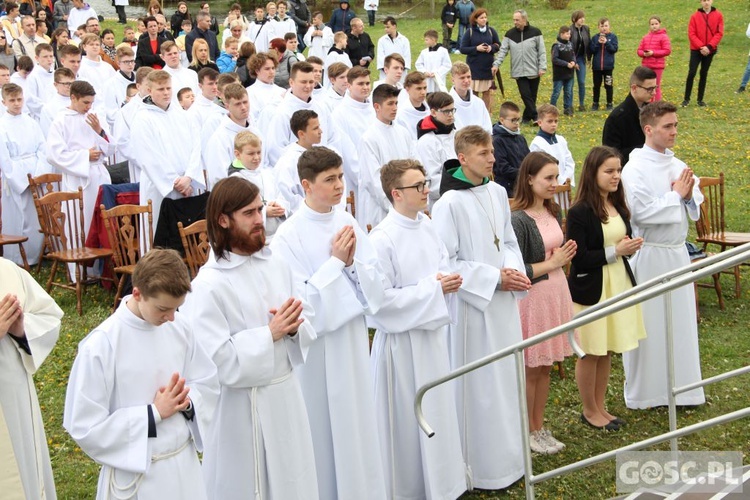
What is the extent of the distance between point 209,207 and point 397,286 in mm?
1580

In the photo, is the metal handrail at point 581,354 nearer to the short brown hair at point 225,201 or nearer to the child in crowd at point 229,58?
the short brown hair at point 225,201

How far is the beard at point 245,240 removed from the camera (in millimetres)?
4953

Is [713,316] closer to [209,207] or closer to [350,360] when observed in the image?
[350,360]

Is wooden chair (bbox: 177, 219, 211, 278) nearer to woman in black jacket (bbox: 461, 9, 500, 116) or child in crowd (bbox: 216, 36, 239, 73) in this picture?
child in crowd (bbox: 216, 36, 239, 73)

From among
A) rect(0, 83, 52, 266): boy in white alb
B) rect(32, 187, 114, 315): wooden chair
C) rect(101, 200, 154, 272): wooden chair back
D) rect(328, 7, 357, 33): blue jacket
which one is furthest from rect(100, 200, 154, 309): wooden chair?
rect(328, 7, 357, 33): blue jacket

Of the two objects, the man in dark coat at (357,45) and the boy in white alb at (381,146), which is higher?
the man in dark coat at (357,45)

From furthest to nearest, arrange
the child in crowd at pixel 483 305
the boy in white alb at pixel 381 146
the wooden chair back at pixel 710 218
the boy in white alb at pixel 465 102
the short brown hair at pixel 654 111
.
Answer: the boy in white alb at pixel 465 102
the boy in white alb at pixel 381 146
the wooden chair back at pixel 710 218
the short brown hair at pixel 654 111
the child in crowd at pixel 483 305

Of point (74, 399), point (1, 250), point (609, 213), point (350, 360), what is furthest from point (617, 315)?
point (1, 250)

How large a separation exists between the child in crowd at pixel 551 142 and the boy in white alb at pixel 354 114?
6.84 feet

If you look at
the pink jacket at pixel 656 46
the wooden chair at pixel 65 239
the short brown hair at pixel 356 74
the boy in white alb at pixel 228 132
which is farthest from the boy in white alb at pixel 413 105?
the pink jacket at pixel 656 46

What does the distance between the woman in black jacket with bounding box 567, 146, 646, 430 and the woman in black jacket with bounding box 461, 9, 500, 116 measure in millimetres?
12152

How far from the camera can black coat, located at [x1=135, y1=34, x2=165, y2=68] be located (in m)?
17.4

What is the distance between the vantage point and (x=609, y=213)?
711 centimetres

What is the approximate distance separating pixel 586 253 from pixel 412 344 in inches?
66.4
